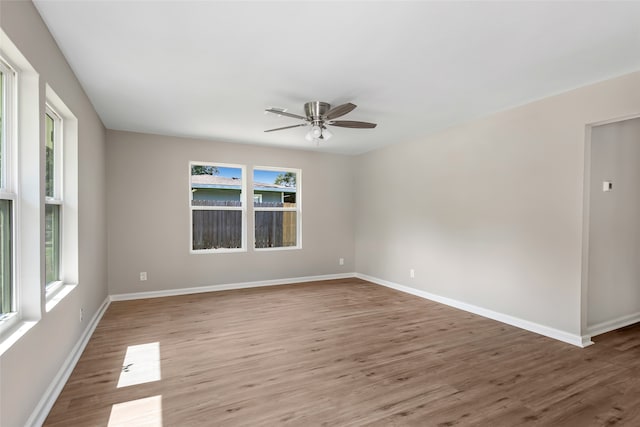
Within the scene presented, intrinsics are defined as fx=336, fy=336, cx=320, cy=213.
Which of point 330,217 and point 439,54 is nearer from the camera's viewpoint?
point 439,54

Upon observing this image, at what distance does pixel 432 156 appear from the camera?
4.94 metres

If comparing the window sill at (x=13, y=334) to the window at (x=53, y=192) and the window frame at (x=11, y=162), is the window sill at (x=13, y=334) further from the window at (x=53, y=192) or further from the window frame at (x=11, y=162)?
the window at (x=53, y=192)

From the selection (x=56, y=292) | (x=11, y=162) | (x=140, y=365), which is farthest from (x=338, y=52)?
(x=140, y=365)

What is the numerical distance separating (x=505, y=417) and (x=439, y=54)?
8.26 ft

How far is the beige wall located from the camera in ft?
16.1

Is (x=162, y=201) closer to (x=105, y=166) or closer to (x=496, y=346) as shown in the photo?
(x=105, y=166)

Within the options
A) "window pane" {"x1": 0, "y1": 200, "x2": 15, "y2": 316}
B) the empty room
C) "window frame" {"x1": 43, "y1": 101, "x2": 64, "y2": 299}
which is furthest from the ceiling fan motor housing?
"window pane" {"x1": 0, "y1": 200, "x2": 15, "y2": 316}

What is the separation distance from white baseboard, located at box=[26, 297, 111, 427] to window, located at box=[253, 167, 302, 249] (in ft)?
9.78

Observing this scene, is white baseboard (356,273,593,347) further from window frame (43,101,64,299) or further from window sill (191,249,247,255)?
window frame (43,101,64,299)

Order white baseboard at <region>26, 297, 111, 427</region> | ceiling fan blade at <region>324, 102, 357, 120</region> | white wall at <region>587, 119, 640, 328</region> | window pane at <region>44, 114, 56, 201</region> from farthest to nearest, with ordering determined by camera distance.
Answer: white wall at <region>587, 119, 640, 328</region> → ceiling fan blade at <region>324, 102, 357, 120</region> → window pane at <region>44, 114, 56, 201</region> → white baseboard at <region>26, 297, 111, 427</region>

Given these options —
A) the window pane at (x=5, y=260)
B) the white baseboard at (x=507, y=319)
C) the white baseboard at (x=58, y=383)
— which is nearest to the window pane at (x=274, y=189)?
the white baseboard at (x=507, y=319)

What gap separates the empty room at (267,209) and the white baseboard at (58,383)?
0.08ft

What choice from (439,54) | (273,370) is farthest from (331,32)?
(273,370)

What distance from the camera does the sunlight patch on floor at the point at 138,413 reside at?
6.61 ft
